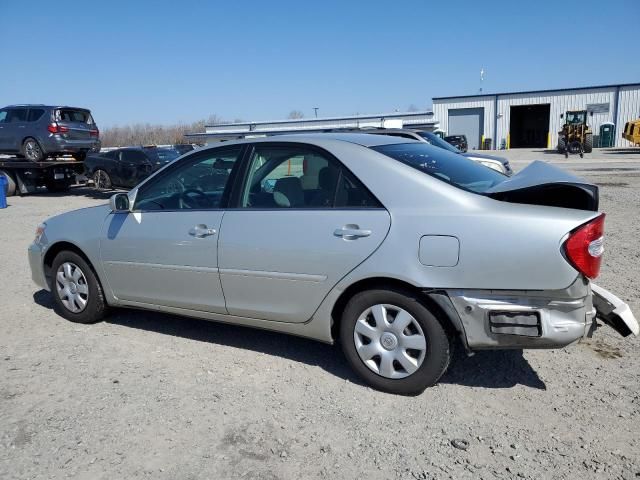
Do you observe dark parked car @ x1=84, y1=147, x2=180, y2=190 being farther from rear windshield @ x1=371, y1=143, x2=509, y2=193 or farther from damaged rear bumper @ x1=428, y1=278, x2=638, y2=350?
damaged rear bumper @ x1=428, y1=278, x2=638, y2=350

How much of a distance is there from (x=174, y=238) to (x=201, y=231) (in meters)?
0.27

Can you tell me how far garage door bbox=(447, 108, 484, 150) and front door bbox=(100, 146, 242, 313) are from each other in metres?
46.4

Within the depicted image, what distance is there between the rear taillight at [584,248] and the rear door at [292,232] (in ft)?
3.35

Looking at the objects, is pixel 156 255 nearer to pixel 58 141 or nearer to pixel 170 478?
pixel 170 478

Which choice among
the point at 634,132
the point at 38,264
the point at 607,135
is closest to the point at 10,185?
the point at 38,264

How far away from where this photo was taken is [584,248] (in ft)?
9.12

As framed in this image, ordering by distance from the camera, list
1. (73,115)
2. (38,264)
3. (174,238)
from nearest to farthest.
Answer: (174,238) < (38,264) < (73,115)

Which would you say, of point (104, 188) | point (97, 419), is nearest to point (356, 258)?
point (97, 419)

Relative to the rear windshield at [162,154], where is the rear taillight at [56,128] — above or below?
above

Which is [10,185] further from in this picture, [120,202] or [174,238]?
[174,238]

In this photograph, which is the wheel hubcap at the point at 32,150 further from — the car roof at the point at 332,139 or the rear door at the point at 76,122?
the car roof at the point at 332,139

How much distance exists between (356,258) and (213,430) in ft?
4.29

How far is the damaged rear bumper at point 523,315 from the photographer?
2.86 meters

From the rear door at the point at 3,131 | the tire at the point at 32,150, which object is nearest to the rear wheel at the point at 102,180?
the tire at the point at 32,150
